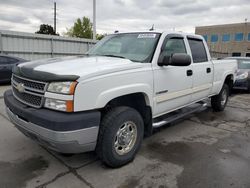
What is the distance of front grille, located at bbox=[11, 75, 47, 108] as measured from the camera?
2.46 meters

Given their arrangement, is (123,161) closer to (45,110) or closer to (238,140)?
(45,110)

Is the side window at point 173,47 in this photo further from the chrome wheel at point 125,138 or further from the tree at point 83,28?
the tree at point 83,28

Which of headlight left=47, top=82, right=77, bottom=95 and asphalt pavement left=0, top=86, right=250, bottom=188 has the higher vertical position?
headlight left=47, top=82, right=77, bottom=95

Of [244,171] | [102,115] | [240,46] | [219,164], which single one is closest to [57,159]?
[102,115]

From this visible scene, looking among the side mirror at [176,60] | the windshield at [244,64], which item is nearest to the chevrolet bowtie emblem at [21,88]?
the side mirror at [176,60]

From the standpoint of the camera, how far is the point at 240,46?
4219 centimetres

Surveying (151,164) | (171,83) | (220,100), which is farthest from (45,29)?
(151,164)

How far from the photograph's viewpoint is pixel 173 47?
3.80 meters

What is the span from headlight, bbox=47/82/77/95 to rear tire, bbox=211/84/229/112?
458 cm

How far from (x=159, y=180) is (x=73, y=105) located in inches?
56.4

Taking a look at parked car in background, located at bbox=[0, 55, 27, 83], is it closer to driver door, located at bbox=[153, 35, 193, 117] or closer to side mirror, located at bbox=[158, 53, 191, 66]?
driver door, located at bbox=[153, 35, 193, 117]

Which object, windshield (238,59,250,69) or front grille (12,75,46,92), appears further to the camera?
windshield (238,59,250,69)

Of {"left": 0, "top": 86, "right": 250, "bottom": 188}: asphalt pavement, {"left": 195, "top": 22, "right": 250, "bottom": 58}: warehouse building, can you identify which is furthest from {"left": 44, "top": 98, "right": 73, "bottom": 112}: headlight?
{"left": 195, "top": 22, "right": 250, "bottom": 58}: warehouse building

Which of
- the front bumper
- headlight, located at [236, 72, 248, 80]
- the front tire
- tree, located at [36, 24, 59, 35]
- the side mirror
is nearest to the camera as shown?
the front bumper
